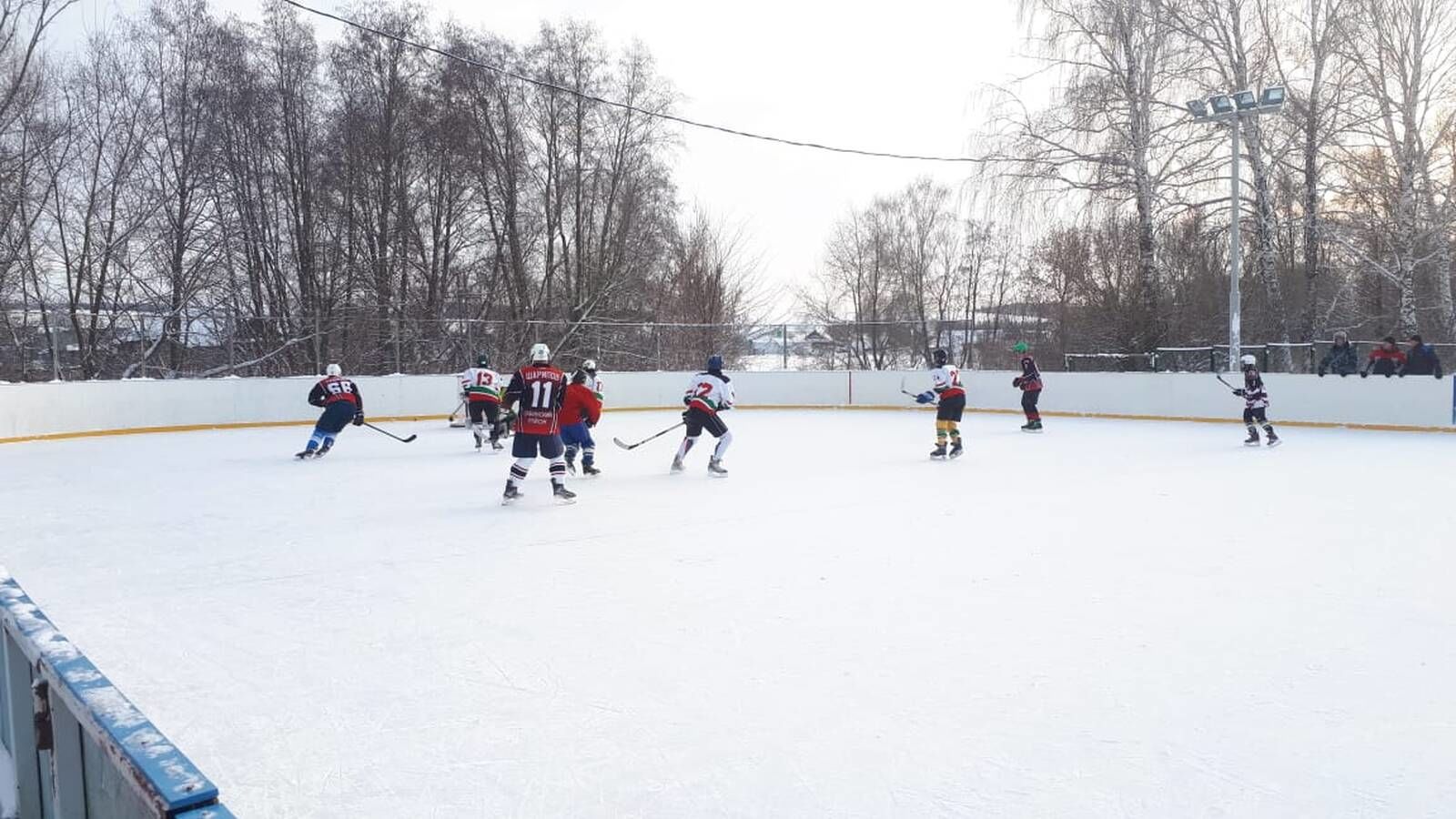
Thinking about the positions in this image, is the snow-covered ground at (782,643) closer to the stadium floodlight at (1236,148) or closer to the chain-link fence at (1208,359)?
the stadium floodlight at (1236,148)

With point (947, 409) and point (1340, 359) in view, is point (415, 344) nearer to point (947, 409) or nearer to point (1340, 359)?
point (947, 409)

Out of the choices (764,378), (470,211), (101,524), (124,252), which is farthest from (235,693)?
(470,211)

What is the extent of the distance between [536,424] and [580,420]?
4.87 feet

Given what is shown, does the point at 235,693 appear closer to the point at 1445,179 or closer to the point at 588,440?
the point at 588,440

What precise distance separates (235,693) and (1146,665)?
10.5 ft

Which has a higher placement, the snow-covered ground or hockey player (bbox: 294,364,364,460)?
hockey player (bbox: 294,364,364,460)

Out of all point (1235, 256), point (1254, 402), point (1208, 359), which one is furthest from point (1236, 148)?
point (1254, 402)

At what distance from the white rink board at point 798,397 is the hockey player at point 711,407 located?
916 centimetres

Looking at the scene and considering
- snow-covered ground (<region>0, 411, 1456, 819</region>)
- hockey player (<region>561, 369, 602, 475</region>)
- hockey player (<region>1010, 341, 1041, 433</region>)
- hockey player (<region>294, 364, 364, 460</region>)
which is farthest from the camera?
hockey player (<region>1010, 341, 1041, 433</region>)

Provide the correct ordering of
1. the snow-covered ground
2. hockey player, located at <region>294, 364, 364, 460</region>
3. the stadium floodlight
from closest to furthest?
the snow-covered ground
hockey player, located at <region>294, 364, 364, 460</region>
the stadium floodlight

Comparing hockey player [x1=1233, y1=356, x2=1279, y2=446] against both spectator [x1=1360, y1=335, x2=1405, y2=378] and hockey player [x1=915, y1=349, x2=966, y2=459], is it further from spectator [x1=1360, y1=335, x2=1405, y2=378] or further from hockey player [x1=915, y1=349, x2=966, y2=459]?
hockey player [x1=915, y1=349, x2=966, y2=459]

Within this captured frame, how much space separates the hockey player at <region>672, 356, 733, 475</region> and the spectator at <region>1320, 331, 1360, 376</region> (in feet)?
32.3

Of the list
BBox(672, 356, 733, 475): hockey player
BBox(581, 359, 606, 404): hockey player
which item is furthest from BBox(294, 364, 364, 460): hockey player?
BBox(672, 356, 733, 475): hockey player

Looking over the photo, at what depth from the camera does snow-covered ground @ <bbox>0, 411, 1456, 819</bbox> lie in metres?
2.54
